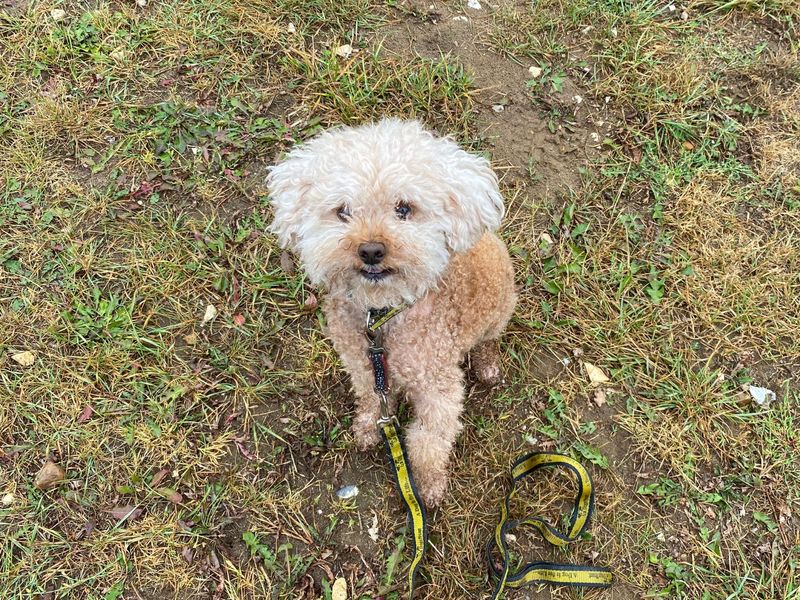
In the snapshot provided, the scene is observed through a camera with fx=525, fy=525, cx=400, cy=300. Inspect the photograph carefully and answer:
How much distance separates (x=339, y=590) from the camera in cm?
275

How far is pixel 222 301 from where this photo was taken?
3.38 meters

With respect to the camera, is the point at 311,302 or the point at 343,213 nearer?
the point at 343,213

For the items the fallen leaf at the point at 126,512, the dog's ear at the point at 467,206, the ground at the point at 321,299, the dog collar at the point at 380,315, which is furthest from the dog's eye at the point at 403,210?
the fallen leaf at the point at 126,512

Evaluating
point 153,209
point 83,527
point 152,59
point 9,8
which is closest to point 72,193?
point 153,209

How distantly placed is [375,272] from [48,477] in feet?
7.55

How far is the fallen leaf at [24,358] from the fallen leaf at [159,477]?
107 centimetres

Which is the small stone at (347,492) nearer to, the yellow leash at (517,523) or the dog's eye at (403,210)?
the yellow leash at (517,523)

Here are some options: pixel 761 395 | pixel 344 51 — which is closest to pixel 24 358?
pixel 344 51

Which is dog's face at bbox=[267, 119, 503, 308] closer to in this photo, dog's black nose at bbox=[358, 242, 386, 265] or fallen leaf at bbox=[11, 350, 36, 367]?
dog's black nose at bbox=[358, 242, 386, 265]

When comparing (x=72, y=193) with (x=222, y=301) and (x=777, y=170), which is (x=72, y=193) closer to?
(x=222, y=301)

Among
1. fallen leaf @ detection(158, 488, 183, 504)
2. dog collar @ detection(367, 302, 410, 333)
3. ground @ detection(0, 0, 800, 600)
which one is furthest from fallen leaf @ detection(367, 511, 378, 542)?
dog collar @ detection(367, 302, 410, 333)

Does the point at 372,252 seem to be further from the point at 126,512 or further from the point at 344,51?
the point at 344,51

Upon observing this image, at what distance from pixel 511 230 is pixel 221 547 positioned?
2.63 meters

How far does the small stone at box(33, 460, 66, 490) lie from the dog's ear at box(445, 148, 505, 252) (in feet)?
8.29
